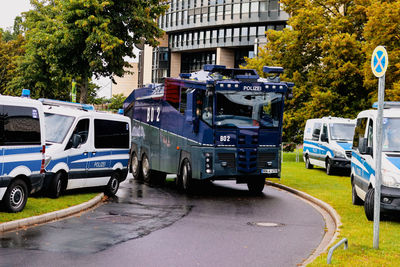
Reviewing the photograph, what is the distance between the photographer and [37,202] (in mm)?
13484

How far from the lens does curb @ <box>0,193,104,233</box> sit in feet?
33.7

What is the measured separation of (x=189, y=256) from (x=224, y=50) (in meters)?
70.9

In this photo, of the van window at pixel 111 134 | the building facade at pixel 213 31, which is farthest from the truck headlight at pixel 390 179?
the building facade at pixel 213 31

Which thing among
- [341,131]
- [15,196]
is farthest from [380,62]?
[341,131]

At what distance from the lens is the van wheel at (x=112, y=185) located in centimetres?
1694

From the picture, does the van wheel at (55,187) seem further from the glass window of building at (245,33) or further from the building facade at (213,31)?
the glass window of building at (245,33)

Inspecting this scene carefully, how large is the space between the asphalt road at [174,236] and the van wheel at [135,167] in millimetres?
6795

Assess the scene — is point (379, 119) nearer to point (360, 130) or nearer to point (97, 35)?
point (360, 130)

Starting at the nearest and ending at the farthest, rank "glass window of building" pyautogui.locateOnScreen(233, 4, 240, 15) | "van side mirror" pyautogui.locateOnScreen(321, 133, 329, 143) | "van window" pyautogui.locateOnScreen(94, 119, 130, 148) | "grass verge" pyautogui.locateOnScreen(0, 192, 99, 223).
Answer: "grass verge" pyautogui.locateOnScreen(0, 192, 99, 223) → "van window" pyautogui.locateOnScreen(94, 119, 130, 148) → "van side mirror" pyautogui.locateOnScreen(321, 133, 329, 143) → "glass window of building" pyautogui.locateOnScreen(233, 4, 240, 15)

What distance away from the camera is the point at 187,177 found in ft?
59.8

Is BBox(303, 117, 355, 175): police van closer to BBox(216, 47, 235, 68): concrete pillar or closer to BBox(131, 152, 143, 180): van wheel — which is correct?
BBox(131, 152, 143, 180): van wheel

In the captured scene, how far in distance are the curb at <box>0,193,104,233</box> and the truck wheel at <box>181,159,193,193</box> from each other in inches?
160

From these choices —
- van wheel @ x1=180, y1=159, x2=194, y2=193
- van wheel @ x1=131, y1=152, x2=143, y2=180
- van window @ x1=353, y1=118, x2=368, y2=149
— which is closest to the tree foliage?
van wheel @ x1=131, y1=152, x2=143, y2=180

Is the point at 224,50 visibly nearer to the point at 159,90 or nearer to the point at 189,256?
the point at 159,90
